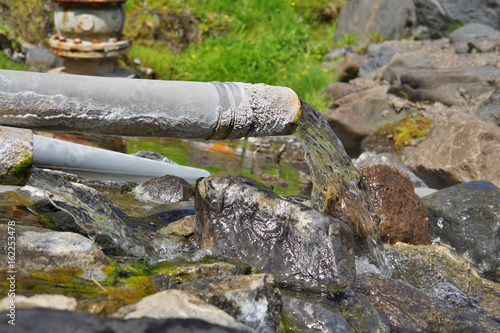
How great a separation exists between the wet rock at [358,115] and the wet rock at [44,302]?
278 inches

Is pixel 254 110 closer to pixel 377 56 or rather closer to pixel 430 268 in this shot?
pixel 430 268

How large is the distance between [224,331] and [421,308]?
1803mm

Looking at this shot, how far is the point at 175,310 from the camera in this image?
237 cm

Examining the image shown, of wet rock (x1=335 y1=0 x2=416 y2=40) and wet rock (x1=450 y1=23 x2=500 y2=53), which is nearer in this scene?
wet rock (x1=450 y1=23 x2=500 y2=53)

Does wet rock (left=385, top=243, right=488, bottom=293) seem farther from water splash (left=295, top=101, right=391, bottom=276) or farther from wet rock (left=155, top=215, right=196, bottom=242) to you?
wet rock (left=155, top=215, right=196, bottom=242)

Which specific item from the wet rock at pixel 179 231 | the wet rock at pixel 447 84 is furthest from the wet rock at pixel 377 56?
the wet rock at pixel 179 231

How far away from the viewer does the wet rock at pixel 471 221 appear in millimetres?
5199

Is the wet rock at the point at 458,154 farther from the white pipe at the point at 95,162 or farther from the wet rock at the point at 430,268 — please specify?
the white pipe at the point at 95,162

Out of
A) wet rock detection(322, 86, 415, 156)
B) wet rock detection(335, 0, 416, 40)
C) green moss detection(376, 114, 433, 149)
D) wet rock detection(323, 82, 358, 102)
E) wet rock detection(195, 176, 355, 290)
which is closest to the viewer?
wet rock detection(195, 176, 355, 290)

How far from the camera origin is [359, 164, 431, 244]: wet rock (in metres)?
5.00

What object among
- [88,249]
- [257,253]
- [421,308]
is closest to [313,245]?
[257,253]

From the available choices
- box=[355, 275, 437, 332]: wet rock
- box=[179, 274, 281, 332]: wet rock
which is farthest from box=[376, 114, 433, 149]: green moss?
box=[179, 274, 281, 332]: wet rock

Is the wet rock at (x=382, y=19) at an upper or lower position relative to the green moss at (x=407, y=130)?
upper

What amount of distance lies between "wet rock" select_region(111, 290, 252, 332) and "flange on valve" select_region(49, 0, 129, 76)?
6.90 metres
